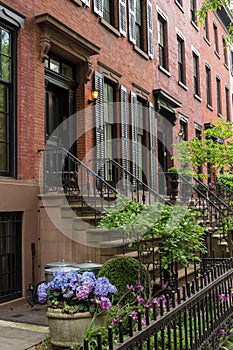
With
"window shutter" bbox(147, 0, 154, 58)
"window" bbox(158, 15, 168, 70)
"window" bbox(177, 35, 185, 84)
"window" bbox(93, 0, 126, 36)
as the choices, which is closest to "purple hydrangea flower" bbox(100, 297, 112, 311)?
"window" bbox(93, 0, 126, 36)

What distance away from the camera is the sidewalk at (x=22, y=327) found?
17.2ft

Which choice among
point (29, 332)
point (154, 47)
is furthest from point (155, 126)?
point (29, 332)

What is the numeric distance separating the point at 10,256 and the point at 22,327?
A: 1.97 meters

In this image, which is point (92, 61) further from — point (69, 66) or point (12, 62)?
point (12, 62)

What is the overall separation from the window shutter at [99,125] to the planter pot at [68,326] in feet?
20.1

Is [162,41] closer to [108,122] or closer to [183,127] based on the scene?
[183,127]

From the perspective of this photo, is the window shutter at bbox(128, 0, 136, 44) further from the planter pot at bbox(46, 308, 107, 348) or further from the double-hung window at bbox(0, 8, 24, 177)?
the planter pot at bbox(46, 308, 107, 348)

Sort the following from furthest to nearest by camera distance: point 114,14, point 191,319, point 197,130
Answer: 1. point 197,130
2. point 114,14
3. point 191,319

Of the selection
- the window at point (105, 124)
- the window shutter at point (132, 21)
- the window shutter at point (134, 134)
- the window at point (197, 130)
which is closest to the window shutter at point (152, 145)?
the window shutter at point (134, 134)

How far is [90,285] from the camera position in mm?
4844

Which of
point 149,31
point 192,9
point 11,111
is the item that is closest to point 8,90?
point 11,111

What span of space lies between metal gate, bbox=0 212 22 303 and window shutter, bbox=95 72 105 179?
3.34 metres

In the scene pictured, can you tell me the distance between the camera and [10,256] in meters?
7.77

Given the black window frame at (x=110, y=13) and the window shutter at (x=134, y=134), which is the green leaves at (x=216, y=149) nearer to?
the window shutter at (x=134, y=134)
